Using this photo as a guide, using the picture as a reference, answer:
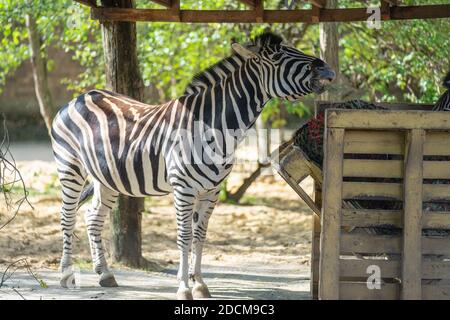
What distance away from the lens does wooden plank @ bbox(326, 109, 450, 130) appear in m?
5.04

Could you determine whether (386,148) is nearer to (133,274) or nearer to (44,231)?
(133,274)

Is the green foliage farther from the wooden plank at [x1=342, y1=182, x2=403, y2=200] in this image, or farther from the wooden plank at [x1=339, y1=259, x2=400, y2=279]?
the wooden plank at [x1=339, y1=259, x2=400, y2=279]

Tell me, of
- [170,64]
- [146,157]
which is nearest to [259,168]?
[170,64]

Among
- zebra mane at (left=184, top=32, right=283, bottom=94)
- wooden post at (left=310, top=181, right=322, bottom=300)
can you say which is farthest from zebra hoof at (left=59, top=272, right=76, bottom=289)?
wooden post at (left=310, top=181, right=322, bottom=300)

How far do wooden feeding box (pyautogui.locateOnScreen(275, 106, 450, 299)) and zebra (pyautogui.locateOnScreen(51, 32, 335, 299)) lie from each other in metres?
1.60

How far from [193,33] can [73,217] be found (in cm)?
521

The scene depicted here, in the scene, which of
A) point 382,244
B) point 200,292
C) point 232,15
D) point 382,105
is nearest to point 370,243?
point 382,244

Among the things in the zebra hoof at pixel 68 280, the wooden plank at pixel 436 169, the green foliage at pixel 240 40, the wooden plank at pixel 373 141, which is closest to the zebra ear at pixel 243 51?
the wooden plank at pixel 373 141

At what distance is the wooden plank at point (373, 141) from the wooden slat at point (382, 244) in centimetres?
57

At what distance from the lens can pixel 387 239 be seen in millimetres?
5246

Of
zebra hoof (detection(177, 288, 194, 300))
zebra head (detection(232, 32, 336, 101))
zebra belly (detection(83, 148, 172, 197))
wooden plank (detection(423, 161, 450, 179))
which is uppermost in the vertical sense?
zebra head (detection(232, 32, 336, 101))

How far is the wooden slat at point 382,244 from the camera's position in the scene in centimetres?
522

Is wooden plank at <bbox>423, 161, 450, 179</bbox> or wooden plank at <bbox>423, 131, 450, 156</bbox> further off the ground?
wooden plank at <bbox>423, 131, 450, 156</bbox>

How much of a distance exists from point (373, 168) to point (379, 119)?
353 millimetres
